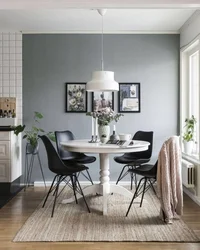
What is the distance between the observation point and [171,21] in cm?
480

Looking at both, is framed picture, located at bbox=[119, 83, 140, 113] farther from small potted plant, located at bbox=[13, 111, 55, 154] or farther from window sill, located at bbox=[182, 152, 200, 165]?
small potted plant, located at bbox=[13, 111, 55, 154]

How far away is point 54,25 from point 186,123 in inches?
102

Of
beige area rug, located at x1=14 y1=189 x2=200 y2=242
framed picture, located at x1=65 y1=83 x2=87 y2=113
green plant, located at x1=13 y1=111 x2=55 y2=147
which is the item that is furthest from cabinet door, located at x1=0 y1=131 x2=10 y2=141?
beige area rug, located at x1=14 y1=189 x2=200 y2=242

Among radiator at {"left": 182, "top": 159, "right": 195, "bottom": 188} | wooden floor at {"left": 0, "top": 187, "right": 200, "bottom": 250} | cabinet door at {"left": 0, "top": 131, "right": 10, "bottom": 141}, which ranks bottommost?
wooden floor at {"left": 0, "top": 187, "right": 200, "bottom": 250}

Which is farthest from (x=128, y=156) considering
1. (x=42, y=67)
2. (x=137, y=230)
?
(x=42, y=67)

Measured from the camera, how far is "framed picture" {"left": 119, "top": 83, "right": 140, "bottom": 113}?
5.31m

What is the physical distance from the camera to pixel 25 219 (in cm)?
350

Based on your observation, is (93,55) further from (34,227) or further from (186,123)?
(34,227)

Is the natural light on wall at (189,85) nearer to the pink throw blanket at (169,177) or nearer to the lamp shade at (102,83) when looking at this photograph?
the lamp shade at (102,83)

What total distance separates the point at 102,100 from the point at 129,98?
444mm

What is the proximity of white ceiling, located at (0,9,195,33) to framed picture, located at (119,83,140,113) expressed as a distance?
2.92ft

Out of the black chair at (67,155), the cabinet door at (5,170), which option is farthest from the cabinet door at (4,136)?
the black chair at (67,155)

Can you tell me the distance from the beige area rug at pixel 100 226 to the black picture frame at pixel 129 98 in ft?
5.72

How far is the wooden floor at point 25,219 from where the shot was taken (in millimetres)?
2738
